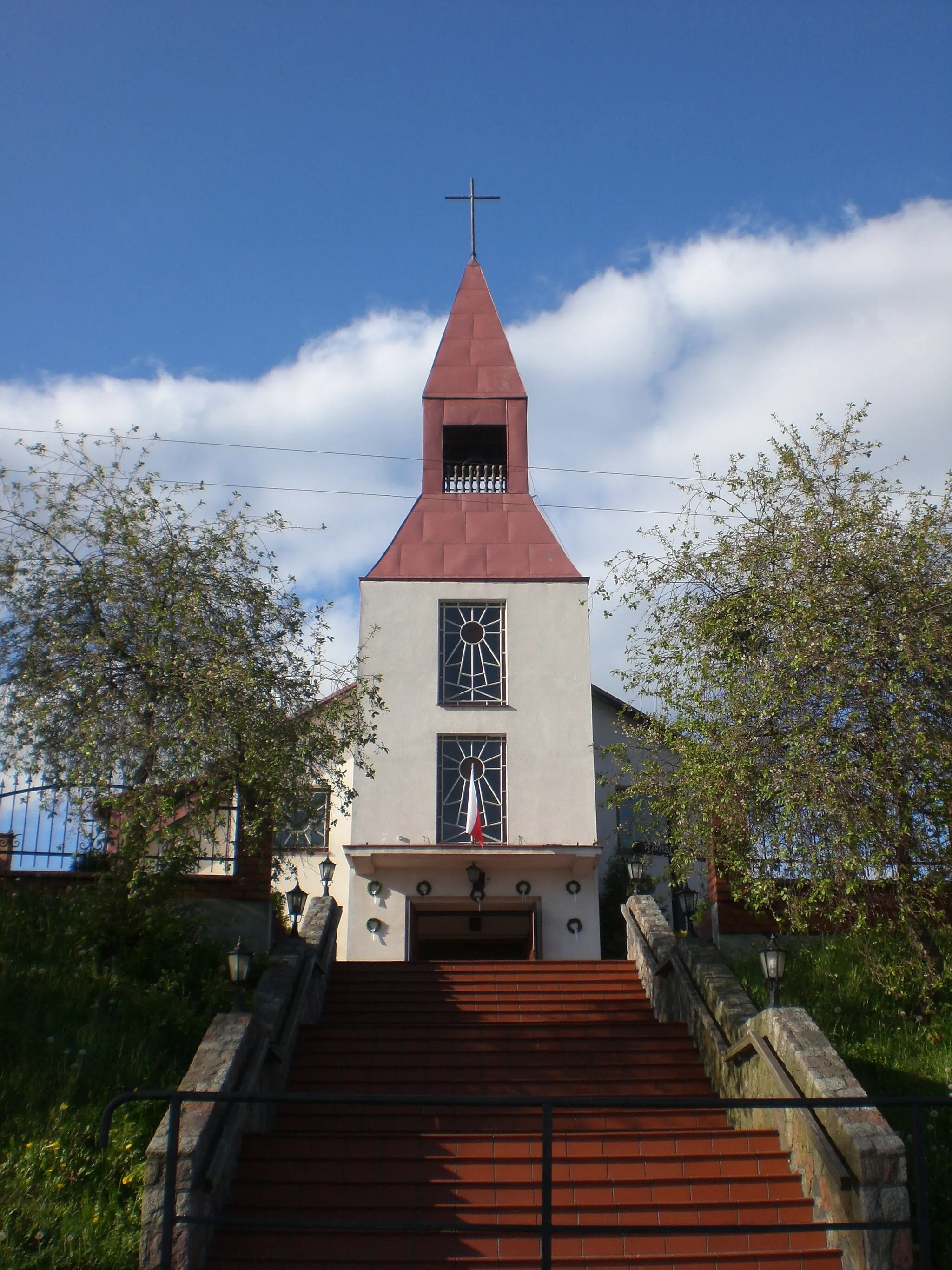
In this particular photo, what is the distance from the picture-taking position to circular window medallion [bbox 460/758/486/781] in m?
17.5

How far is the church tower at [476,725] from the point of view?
55.7 ft

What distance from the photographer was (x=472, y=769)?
17531 millimetres

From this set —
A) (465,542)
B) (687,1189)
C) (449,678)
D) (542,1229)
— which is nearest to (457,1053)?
(687,1189)

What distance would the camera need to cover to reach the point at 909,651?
9.16 meters

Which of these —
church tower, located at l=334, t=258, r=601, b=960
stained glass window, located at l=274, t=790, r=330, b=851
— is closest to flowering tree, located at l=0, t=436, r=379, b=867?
stained glass window, located at l=274, t=790, r=330, b=851

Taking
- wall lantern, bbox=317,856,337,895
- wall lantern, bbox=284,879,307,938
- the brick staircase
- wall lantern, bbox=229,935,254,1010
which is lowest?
the brick staircase

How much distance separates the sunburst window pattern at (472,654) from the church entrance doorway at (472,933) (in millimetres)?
3210

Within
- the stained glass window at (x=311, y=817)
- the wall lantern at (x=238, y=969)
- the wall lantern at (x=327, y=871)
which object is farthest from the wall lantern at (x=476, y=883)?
the wall lantern at (x=238, y=969)

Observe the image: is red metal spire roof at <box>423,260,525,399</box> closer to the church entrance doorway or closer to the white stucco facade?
the white stucco facade

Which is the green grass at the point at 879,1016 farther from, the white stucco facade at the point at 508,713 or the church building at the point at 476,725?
the white stucco facade at the point at 508,713

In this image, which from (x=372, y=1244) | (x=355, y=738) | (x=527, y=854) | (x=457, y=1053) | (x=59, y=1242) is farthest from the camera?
(x=527, y=854)

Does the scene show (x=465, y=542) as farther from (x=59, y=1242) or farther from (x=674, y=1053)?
(x=59, y=1242)

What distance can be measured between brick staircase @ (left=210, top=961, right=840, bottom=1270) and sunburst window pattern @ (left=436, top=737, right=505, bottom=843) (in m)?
6.43

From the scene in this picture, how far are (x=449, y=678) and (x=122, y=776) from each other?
27.4 ft
